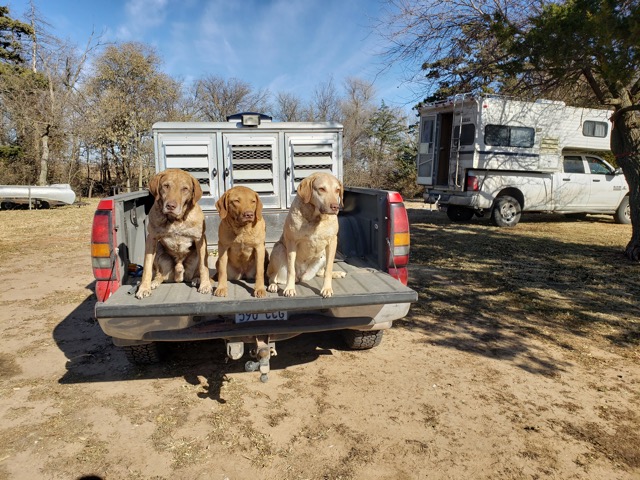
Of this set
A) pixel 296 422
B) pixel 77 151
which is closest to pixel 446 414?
pixel 296 422

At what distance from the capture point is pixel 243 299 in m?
2.91

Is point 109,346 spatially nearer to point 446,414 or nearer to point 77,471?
point 77,471

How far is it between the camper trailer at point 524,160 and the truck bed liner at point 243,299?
9111 millimetres

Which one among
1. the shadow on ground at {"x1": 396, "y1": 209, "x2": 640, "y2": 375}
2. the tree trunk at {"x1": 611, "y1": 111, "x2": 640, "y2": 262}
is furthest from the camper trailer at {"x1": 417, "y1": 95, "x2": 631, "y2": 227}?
the tree trunk at {"x1": 611, "y1": 111, "x2": 640, "y2": 262}

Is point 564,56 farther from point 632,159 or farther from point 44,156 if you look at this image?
point 44,156

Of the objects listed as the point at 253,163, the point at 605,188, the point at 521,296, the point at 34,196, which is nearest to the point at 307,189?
the point at 253,163

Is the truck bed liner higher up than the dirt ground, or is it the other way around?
the truck bed liner

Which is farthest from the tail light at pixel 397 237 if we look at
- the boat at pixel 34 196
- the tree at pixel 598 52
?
the boat at pixel 34 196

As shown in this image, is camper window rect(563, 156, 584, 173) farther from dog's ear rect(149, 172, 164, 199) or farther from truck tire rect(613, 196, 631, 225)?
dog's ear rect(149, 172, 164, 199)

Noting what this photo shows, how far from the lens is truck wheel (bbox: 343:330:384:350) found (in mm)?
3850

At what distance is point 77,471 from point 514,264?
704 cm

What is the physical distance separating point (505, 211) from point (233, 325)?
34.5ft

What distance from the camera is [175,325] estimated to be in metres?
2.79

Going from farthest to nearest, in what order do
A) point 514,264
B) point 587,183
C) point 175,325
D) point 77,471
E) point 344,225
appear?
point 587,183
point 514,264
point 344,225
point 175,325
point 77,471
